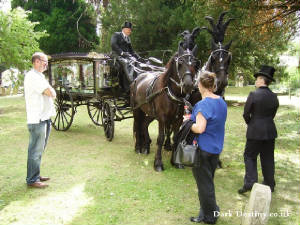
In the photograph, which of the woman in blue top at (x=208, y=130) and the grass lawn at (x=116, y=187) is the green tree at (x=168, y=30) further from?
the woman in blue top at (x=208, y=130)

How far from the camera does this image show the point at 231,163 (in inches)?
256

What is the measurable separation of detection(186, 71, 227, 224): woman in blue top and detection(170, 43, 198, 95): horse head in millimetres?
1601

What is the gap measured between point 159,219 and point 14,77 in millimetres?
12542

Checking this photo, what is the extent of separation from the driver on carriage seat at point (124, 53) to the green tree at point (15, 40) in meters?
6.08

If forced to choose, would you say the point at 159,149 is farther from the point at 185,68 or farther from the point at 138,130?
the point at 185,68

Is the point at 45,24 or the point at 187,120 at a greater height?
the point at 45,24

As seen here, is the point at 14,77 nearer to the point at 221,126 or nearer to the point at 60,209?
the point at 60,209

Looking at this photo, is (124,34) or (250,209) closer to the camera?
(250,209)

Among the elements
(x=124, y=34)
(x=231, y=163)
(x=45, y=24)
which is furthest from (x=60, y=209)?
(x=45, y=24)

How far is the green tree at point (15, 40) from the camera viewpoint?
1208 centimetres

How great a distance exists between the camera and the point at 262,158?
192 inches

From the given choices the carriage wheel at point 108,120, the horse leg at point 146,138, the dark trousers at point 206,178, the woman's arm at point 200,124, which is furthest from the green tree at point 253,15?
the dark trousers at point 206,178

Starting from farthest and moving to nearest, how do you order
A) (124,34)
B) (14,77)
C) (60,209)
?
(14,77), (124,34), (60,209)

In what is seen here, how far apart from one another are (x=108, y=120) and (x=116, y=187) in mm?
3558
